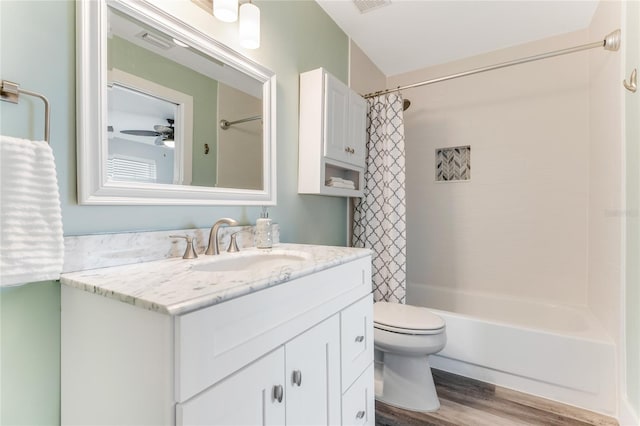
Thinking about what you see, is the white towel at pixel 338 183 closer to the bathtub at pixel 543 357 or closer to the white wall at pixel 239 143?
the white wall at pixel 239 143

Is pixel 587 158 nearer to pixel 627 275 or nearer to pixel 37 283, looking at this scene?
pixel 627 275

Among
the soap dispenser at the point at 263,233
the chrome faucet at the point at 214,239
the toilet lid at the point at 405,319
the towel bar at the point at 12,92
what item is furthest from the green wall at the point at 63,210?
the toilet lid at the point at 405,319

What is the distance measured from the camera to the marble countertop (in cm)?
63

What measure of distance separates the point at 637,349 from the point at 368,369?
1182 millimetres

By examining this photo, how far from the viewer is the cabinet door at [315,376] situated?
0.89m

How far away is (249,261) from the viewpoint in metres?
1.27

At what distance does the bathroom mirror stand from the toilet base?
1147mm

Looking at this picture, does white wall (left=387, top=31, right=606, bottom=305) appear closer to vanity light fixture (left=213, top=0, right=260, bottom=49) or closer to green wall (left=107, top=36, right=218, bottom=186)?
vanity light fixture (left=213, top=0, right=260, bottom=49)

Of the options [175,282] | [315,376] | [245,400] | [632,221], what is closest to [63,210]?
[175,282]

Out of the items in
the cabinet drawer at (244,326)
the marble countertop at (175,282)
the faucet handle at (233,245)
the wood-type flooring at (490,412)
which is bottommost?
the wood-type flooring at (490,412)

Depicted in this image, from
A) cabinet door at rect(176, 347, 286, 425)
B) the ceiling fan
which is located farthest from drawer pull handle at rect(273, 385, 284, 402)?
the ceiling fan

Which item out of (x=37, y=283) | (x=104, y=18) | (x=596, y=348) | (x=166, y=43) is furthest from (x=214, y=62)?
(x=596, y=348)

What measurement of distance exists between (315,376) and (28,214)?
2.89 ft

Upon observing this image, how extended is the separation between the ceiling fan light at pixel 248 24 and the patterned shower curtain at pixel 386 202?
46.0 inches
